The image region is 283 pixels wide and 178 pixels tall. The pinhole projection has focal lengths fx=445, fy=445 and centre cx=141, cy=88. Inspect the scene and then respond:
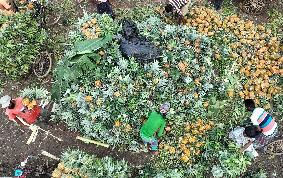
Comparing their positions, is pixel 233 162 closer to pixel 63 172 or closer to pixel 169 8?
pixel 63 172

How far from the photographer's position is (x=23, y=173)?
37.3 ft

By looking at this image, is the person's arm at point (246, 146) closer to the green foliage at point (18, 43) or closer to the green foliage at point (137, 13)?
the green foliage at point (137, 13)

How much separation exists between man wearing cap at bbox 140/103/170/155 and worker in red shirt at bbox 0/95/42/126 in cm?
292

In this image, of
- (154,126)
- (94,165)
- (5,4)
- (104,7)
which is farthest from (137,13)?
(94,165)

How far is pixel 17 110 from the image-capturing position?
37.2 ft

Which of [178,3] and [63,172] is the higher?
[178,3]

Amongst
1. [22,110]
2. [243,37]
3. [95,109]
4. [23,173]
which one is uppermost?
[243,37]

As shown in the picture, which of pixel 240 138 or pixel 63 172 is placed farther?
pixel 240 138

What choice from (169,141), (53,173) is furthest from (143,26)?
(53,173)

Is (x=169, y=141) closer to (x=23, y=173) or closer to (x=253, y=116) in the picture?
(x=253, y=116)

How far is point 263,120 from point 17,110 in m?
6.12

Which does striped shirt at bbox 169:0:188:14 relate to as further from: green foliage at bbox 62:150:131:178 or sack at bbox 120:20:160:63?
green foliage at bbox 62:150:131:178

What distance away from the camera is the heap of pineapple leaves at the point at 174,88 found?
36.7ft

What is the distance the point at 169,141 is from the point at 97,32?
3.46 m
